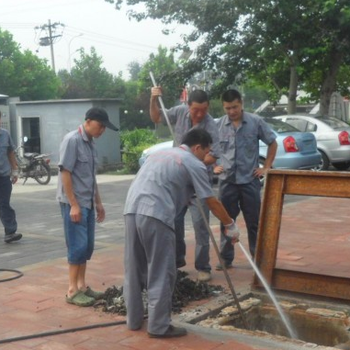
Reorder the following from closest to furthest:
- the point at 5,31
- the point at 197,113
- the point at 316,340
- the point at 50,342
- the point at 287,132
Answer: the point at 50,342, the point at 316,340, the point at 197,113, the point at 287,132, the point at 5,31

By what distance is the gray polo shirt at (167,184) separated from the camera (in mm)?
4434

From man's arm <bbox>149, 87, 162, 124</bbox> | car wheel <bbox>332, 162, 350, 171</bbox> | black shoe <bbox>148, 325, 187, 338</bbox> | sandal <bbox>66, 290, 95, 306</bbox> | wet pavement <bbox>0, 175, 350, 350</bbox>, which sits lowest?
wet pavement <bbox>0, 175, 350, 350</bbox>

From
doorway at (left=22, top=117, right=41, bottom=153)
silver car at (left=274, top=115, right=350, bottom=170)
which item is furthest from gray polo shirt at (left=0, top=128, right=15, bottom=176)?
doorway at (left=22, top=117, right=41, bottom=153)

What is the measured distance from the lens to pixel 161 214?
4.43 m

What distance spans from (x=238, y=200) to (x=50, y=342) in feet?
8.31

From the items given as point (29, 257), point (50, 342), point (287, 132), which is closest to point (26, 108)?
point (287, 132)

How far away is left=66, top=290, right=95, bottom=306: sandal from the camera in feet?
17.5

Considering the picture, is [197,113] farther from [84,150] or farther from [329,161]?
[329,161]

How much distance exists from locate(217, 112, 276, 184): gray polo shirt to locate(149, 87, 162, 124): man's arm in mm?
642

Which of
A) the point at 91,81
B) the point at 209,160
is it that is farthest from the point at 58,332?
the point at 91,81

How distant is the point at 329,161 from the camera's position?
15.9 meters

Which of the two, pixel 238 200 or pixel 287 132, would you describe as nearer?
pixel 238 200

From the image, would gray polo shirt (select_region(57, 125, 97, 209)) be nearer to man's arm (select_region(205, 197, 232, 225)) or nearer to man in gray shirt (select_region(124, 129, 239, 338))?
man in gray shirt (select_region(124, 129, 239, 338))

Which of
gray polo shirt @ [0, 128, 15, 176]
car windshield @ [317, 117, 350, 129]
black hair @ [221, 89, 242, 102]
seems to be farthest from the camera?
car windshield @ [317, 117, 350, 129]
